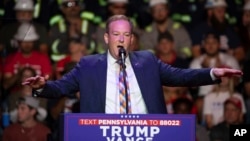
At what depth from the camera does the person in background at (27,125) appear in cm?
712

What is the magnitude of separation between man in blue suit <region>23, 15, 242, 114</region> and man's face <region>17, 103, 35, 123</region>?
3040mm

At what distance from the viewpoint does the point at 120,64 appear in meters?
4.09

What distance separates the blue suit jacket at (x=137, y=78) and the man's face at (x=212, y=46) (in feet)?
12.2

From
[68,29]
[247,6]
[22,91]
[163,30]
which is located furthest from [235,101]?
[22,91]

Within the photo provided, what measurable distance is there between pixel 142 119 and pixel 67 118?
1.27ft

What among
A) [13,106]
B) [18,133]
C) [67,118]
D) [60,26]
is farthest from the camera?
[60,26]

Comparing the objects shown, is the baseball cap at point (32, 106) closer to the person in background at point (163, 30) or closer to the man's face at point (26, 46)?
the man's face at point (26, 46)

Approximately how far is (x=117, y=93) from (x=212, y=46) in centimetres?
400

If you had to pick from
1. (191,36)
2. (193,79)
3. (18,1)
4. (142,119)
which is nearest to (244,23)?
(191,36)

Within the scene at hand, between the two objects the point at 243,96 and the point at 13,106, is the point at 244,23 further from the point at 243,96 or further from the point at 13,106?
the point at 13,106

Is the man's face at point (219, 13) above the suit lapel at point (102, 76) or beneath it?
above

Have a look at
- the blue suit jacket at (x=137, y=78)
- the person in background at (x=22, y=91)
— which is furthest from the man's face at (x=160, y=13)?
the blue suit jacket at (x=137, y=78)

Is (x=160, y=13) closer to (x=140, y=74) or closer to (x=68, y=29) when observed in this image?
(x=68, y=29)

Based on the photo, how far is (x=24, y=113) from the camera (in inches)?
286
